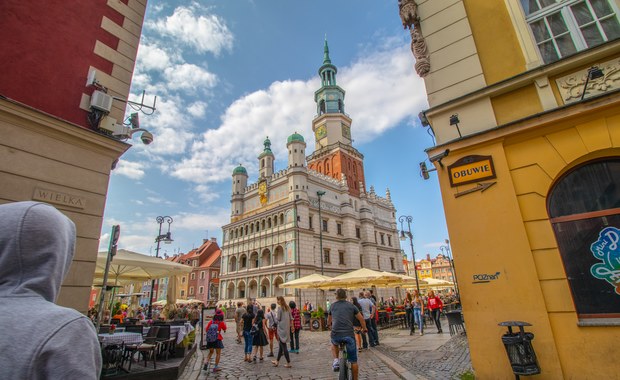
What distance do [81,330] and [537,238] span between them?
709 centimetres

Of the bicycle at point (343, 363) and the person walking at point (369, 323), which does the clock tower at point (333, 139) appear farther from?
the bicycle at point (343, 363)

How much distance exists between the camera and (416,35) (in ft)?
27.7

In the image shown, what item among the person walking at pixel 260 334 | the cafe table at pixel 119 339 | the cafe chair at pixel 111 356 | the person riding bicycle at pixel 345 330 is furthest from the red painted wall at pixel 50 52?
the person walking at pixel 260 334

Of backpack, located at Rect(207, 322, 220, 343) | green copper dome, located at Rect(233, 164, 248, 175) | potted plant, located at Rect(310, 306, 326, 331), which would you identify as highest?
green copper dome, located at Rect(233, 164, 248, 175)

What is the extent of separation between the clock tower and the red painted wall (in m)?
40.2

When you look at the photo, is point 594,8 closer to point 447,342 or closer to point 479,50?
point 479,50

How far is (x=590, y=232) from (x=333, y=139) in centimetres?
4472

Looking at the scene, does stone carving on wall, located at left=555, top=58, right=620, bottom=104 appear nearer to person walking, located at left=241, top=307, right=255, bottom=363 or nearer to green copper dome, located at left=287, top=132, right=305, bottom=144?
person walking, located at left=241, top=307, right=255, bottom=363

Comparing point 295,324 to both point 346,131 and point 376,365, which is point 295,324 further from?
point 346,131

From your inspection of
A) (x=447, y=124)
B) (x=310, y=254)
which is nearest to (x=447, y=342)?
(x=447, y=124)

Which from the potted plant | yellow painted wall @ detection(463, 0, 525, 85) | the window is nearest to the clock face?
the potted plant

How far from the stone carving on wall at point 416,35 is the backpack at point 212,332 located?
353 inches

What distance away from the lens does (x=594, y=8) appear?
6.50 metres

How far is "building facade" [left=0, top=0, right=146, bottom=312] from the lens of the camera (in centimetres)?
577
